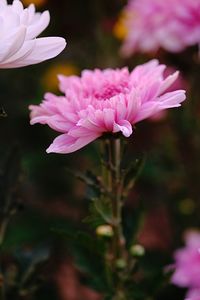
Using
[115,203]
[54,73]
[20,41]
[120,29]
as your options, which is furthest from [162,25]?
[54,73]

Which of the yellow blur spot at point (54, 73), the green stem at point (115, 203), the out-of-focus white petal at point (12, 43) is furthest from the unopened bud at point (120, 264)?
the yellow blur spot at point (54, 73)

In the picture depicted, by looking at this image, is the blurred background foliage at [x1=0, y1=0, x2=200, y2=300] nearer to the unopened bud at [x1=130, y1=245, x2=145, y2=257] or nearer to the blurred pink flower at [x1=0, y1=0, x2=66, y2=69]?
the unopened bud at [x1=130, y1=245, x2=145, y2=257]

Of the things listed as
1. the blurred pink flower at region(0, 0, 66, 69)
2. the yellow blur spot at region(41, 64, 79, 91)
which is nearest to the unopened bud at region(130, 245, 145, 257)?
the blurred pink flower at region(0, 0, 66, 69)

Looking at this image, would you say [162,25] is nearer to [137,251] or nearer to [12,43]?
[137,251]

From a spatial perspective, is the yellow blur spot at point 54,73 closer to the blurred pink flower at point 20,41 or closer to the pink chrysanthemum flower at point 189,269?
the pink chrysanthemum flower at point 189,269

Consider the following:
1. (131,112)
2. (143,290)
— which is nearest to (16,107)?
(143,290)

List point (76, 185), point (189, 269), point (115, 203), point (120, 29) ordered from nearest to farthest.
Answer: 1. point (115, 203)
2. point (189, 269)
3. point (120, 29)
4. point (76, 185)
